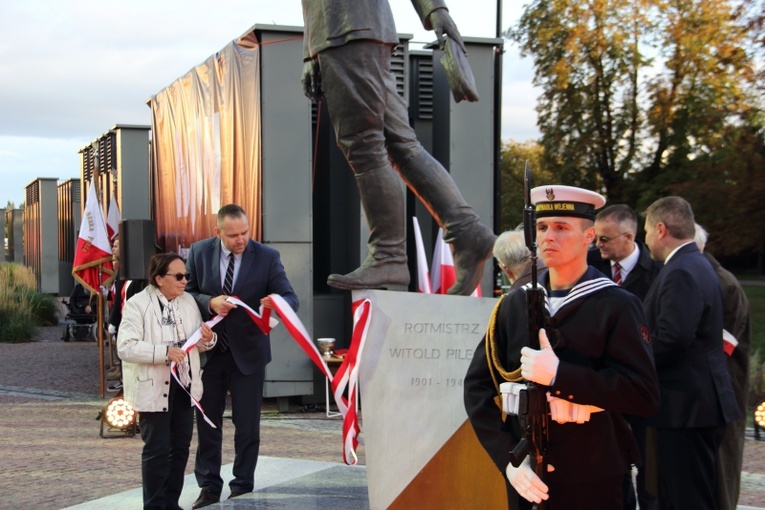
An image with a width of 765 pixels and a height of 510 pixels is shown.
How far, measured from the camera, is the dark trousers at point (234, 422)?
5.84 m

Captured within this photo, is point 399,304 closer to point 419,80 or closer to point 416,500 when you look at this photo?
point 416,500

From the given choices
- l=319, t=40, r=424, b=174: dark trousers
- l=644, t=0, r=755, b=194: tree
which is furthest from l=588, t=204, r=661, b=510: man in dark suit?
l=644, t=0, r=755, b=194: tree

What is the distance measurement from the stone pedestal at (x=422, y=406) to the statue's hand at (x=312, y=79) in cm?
121

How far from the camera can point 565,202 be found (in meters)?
3.33

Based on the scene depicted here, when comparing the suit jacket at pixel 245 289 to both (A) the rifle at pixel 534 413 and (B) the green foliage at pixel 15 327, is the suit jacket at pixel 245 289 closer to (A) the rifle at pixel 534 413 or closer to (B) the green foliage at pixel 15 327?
(A) the rifle at pixel 534 413

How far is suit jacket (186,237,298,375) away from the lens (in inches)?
237

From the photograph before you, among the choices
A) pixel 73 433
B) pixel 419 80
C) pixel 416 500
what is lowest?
pixel 73 433

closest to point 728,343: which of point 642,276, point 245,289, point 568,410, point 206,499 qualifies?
point 642,276

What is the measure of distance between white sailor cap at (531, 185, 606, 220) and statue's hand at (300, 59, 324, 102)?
7.21 ft

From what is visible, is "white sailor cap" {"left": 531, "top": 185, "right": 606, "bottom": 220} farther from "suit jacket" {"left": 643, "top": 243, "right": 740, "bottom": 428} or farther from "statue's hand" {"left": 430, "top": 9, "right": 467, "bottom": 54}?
"statue's hand" {"left": 430, "top": 9, "right": 467, "bottom": 54}

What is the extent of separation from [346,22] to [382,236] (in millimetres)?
1181

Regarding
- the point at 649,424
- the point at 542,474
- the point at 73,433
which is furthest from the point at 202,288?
the point at 73,433

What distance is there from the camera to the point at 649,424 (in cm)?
499

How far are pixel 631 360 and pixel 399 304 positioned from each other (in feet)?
6.33
